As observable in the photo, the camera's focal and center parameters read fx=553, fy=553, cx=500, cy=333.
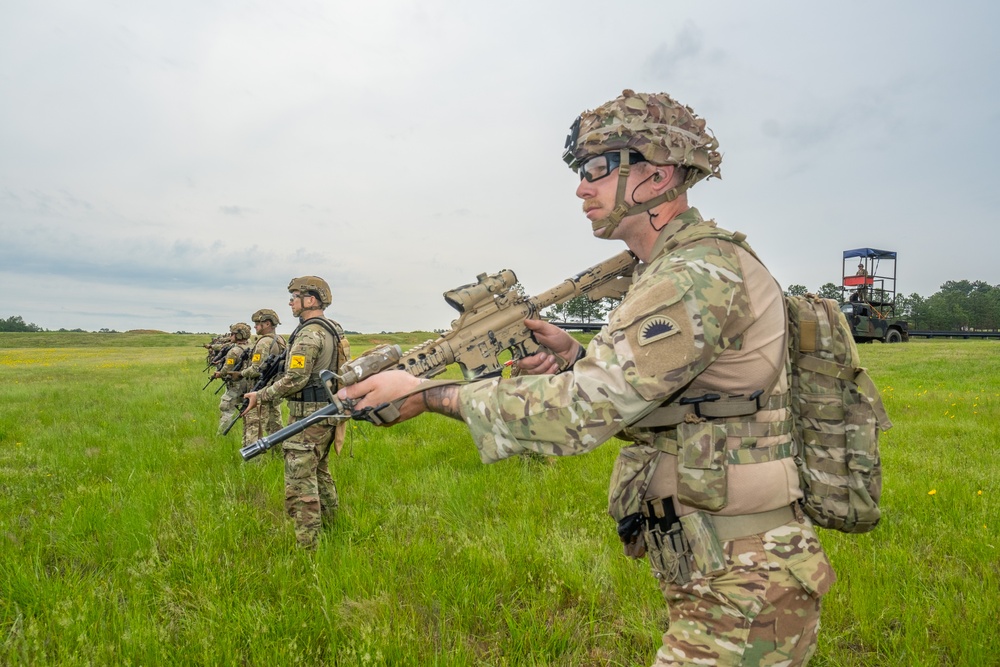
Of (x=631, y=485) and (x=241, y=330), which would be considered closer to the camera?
(x=631, y=485)

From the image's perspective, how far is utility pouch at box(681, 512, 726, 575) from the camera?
174 cm

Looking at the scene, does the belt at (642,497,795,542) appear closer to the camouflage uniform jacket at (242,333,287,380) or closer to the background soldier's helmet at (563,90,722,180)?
the background soldier's helmet at (563,90,722,180)

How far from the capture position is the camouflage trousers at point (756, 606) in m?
1.66

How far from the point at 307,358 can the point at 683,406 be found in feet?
16.4

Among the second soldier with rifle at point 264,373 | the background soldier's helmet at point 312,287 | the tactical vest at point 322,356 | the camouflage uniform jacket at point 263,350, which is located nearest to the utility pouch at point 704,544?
the tactical vest at point 322,356

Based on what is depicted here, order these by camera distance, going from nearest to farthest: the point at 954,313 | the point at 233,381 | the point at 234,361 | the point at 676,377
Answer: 1. the point at 676,377
2. the point at 233,381
3. the point at 234,361
4. the point at 954,313

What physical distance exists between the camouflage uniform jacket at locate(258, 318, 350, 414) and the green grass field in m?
1.19

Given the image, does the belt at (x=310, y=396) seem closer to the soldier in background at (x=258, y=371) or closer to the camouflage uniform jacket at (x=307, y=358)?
the camouflage uniform jacket at (x=307, y=358)

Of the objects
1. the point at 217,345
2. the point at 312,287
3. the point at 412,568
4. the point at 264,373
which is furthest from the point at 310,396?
the point at 217,345

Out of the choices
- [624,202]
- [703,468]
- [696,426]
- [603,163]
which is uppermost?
[603,163]

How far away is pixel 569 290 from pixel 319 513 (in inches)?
145

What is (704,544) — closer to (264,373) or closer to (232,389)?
(264,373)

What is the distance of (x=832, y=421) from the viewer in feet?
6.47

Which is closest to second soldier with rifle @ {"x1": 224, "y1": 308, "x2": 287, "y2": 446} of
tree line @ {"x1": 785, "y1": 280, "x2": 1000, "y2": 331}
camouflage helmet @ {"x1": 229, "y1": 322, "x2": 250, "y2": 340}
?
camouflage helmet @ {"x1": 229, "y1": 322, "x2": 250, "y2": 340}
